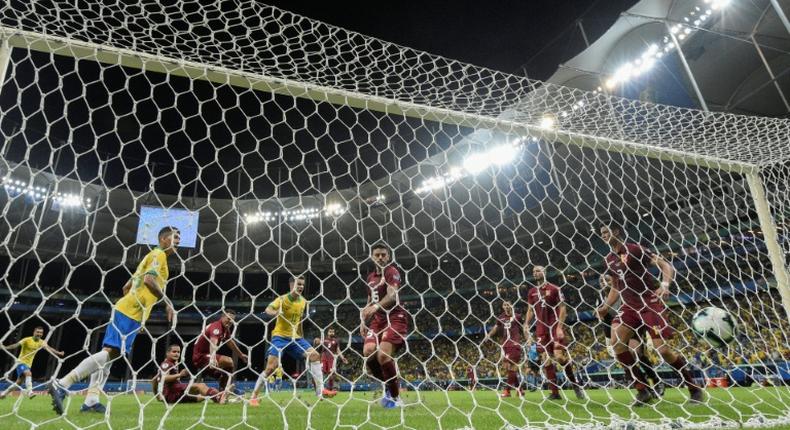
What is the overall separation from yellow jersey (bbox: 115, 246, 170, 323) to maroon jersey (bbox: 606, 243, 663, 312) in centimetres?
446

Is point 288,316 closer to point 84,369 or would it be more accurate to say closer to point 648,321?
point 84,369

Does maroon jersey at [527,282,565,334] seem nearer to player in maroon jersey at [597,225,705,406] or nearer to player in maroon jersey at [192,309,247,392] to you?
player in maroon jersey at [597,225,705,406]

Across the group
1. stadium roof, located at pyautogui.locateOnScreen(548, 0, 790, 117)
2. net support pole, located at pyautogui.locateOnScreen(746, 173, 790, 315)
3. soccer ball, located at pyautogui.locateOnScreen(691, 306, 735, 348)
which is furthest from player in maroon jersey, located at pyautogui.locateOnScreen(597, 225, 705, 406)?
stadium roof, located at pyautogui.locateOnScreen(548, 0, 790, 117)

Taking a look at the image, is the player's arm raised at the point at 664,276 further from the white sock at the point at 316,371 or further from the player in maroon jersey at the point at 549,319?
the white sock at the point at 316,371

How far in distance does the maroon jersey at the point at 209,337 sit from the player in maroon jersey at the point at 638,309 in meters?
5.04

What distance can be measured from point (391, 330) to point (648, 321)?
98.4 inches

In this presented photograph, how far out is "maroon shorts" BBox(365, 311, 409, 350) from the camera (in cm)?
457

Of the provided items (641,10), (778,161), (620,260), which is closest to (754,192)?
(778,161)

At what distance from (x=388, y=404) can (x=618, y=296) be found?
2684mm

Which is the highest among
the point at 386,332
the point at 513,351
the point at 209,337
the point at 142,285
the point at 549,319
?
the point at 549,319

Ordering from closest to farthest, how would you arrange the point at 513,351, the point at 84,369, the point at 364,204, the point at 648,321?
1. the point at 84,369
2. the point at 648,321
3. the point at 513,351
4. the point at 364,204

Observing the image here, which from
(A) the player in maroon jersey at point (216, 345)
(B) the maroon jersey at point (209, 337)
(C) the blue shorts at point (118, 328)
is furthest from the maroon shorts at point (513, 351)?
(C) the blue shorts at point (118, 328)

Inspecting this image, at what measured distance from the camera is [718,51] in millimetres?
14391

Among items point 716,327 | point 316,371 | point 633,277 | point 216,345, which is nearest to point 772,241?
point 716,327
